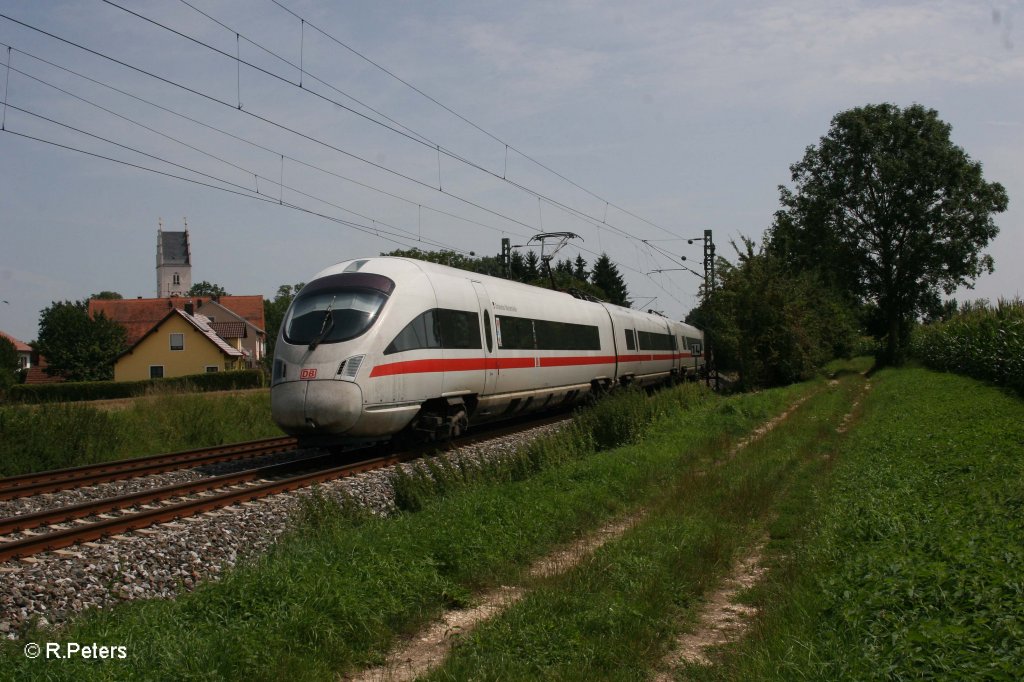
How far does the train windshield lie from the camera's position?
44.6ft

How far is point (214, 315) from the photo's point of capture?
287ft

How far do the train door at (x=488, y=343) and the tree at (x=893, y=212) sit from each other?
37205mm

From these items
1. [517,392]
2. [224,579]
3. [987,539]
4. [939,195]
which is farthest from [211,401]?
[939,195]

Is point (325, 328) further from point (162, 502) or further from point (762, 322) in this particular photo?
point (762, 322)

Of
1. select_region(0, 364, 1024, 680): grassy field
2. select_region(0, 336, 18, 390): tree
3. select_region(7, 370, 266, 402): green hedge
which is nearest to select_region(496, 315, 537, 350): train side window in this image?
select_region(0, 364, 1024, 680): grassy field

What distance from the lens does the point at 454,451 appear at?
14.8 metres

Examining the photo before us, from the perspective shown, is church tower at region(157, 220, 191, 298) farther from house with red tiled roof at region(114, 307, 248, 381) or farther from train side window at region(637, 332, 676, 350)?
train side window at region(637, 332, 676, 350)

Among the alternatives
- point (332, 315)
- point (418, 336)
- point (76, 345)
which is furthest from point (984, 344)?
point (76, 345)

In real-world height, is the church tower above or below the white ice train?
above

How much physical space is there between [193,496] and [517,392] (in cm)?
861

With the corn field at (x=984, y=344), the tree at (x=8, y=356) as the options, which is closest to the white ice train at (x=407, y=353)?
the corn field at (x=984, y=344)

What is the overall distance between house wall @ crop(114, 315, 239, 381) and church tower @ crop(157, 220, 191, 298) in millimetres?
94923

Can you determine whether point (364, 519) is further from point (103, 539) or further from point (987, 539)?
point (987, 539)

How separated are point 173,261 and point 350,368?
156 m
